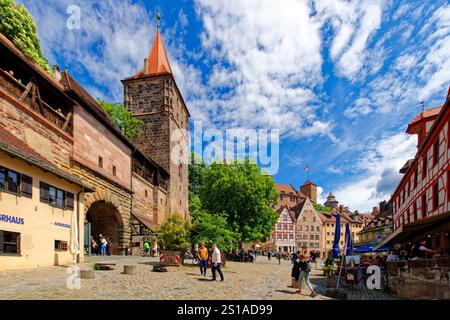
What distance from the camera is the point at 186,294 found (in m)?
9.23

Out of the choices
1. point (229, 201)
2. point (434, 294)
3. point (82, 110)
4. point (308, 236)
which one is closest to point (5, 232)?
point (82, 110)

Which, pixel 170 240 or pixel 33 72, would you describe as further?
pixel 170 240

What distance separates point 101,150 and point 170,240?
872cm

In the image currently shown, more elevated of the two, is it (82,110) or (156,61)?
(156,61)

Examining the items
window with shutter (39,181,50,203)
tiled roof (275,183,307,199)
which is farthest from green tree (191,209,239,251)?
tiled roof (275,183,307,199)

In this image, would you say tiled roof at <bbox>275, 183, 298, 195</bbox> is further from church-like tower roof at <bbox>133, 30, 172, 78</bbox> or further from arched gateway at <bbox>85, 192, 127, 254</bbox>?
arched gateway at <bbox>85, 192, 127, 254</bbox>

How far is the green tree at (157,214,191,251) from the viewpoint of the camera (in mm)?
17641

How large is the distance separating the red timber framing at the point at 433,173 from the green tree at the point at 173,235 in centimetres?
1265

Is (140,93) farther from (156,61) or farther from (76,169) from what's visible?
(76,169)

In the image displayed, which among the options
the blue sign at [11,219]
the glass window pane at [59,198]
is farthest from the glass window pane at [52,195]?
the blue sign at [11,219]

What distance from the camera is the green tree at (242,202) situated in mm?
35312

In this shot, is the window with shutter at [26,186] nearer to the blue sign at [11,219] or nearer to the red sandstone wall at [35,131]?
the blue sign at [11,219]

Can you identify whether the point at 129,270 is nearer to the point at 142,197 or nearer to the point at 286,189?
the point at 142,197
